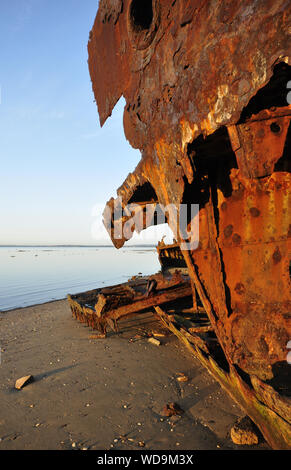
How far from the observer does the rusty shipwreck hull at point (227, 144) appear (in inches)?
72.5

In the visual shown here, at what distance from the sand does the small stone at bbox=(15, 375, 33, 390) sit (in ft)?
0.24

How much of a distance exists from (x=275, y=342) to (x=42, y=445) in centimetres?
260

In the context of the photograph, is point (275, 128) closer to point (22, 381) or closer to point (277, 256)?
point (277, 256)

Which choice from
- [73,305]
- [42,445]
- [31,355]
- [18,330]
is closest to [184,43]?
[42,445]

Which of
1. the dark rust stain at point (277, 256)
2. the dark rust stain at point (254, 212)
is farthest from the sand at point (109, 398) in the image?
the dark rust stain at point (254, 212)

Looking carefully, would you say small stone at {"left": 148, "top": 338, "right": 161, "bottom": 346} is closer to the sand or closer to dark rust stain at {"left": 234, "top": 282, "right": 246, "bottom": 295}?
the sand

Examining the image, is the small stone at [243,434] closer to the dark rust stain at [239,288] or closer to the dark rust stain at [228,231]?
the dark rust stain at [239,288]

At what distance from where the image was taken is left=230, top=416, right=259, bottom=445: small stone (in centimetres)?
224

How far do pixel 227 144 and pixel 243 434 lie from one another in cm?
289

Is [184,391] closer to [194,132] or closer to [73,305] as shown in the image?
[194,132]

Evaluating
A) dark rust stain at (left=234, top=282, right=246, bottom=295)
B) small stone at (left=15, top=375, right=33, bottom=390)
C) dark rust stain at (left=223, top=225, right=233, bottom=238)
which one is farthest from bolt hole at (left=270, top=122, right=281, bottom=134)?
small stone at (left=15, top=375, right=33, bottom=390)

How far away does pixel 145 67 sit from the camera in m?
3.32

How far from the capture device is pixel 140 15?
11.6ft

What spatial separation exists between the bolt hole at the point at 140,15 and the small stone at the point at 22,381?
536cm
